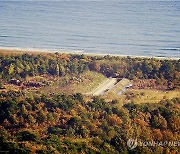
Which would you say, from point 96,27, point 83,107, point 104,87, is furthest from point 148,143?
point 96,27

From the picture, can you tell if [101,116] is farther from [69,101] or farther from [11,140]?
[11,140]

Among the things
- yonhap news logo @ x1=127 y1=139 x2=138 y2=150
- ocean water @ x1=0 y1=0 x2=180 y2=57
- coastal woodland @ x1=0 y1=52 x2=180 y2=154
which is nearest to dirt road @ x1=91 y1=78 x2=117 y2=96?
coastal woodland @ x1=0 y1=52 x2=180 y2=154

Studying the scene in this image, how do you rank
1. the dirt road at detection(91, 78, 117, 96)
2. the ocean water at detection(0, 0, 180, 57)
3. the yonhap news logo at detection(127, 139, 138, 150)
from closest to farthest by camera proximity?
1. the yonhap news logo at detection(127, 139, 138, 150)
2. the dirt road at detection(91, 78, 117, 96)
3. the ocean water at detection(0, 0, 180, 57)

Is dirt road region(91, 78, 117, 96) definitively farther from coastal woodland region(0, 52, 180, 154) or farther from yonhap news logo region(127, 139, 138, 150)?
yonhap news logo region(127, 139, 138, 150)

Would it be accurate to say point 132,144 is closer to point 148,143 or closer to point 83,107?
point 148,143

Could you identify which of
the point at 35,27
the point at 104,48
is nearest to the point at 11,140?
the point at 104,48

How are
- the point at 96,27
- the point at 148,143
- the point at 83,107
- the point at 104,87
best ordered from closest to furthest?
the point at 148,143, the point at 83,107, the point at 104,87, the point at 96,27

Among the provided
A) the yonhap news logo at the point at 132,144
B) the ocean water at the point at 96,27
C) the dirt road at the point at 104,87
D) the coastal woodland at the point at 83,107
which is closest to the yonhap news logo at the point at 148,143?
the yonhap news logo at the point at 132,144
